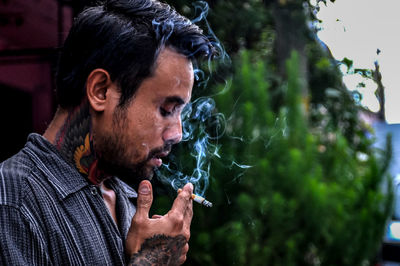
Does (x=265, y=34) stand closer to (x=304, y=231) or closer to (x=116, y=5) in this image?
(x=304, y=231)

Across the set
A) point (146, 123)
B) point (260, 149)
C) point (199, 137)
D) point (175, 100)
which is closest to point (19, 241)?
point (146, 123)

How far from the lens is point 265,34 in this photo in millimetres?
5512

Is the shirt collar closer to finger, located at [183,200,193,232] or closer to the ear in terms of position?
the ear

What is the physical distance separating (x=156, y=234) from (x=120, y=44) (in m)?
0.61

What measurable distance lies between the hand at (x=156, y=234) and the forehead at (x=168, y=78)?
0.29m

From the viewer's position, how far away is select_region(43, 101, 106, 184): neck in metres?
1.40

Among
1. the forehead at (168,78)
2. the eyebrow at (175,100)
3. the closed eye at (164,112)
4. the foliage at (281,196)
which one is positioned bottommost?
the foliage at (281,196)

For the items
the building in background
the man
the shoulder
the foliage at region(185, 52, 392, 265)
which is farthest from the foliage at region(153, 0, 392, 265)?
the shoulder

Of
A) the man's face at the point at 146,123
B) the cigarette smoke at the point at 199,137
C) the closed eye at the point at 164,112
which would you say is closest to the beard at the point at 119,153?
the man's face at the point at 146,123

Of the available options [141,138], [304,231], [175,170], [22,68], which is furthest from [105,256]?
[22,68]

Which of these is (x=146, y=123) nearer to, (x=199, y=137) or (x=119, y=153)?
(x=119, y=153)

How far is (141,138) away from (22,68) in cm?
330

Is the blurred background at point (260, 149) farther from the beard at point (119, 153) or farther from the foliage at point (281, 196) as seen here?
the beard at point (119, 153)

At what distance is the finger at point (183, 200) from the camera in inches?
58.8
